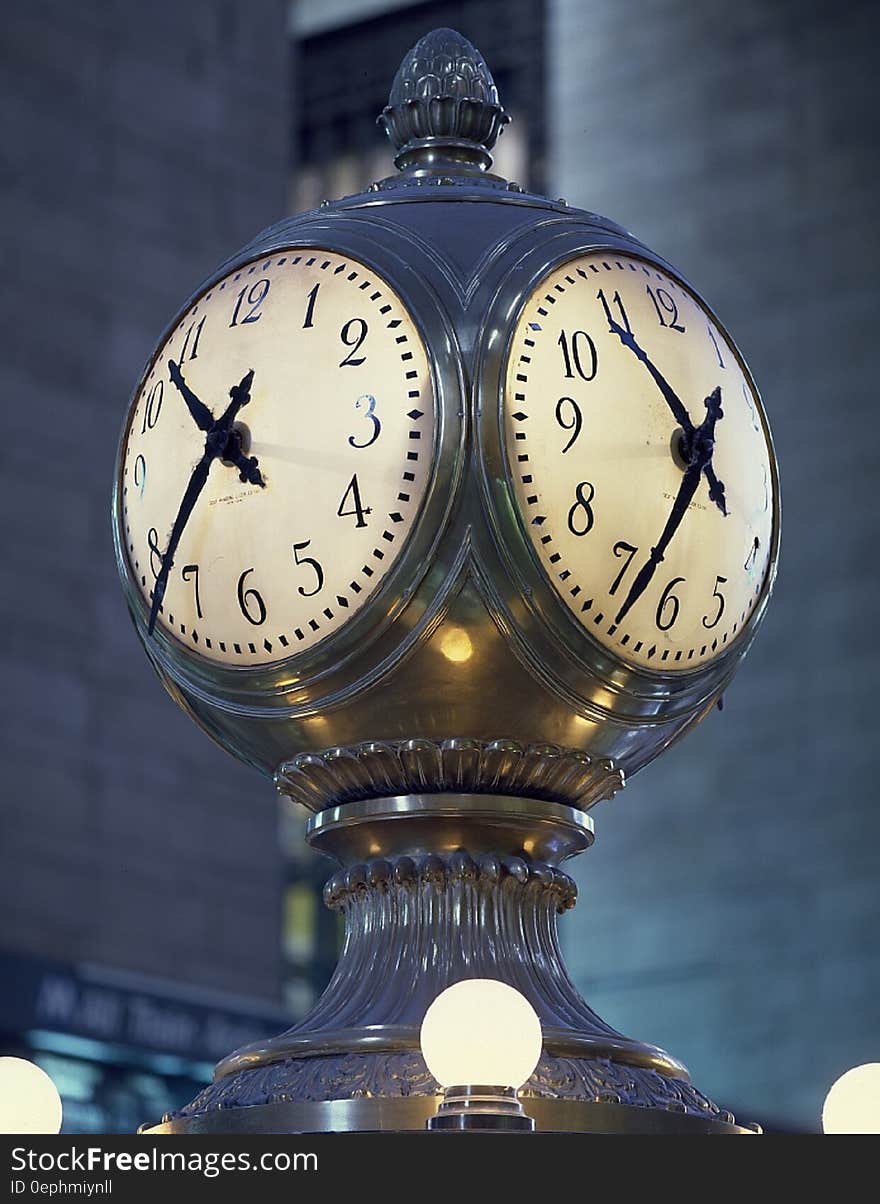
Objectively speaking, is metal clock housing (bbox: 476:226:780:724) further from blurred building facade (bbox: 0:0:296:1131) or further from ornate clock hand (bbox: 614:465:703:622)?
blurred building facade (bbox: 0:0:296:1131)

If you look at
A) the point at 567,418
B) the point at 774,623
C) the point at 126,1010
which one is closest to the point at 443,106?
the point at 567,418

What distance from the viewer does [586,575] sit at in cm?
203

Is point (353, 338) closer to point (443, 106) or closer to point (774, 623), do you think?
point (443, 106)

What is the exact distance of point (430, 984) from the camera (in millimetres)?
2029

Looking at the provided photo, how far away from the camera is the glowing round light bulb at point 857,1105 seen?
1753mm

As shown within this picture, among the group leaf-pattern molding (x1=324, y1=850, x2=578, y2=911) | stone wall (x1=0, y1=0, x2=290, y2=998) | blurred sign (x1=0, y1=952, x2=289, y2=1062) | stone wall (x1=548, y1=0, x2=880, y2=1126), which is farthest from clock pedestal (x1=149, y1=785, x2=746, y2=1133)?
stone wall (x1=548, y1=0, x2=880, y2=1126)

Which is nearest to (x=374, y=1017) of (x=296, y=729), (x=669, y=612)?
(x=296, y=729)

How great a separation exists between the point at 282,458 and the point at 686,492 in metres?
0.32

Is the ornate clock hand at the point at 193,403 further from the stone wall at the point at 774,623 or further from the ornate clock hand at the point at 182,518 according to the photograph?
the stone wall at the point at 774,623

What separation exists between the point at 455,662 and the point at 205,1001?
15.7 metres

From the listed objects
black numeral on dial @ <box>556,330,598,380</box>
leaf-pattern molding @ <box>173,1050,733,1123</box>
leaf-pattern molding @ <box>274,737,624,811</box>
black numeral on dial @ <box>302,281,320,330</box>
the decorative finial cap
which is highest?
the decorative finial cap

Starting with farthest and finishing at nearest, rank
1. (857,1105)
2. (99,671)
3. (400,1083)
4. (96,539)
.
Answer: (96,539) → (99,671) → (400,1083) → (857,1105)

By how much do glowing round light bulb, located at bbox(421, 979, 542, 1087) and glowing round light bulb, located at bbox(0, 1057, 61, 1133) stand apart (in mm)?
289

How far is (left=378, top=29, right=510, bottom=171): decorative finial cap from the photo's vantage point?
2.33 metres
